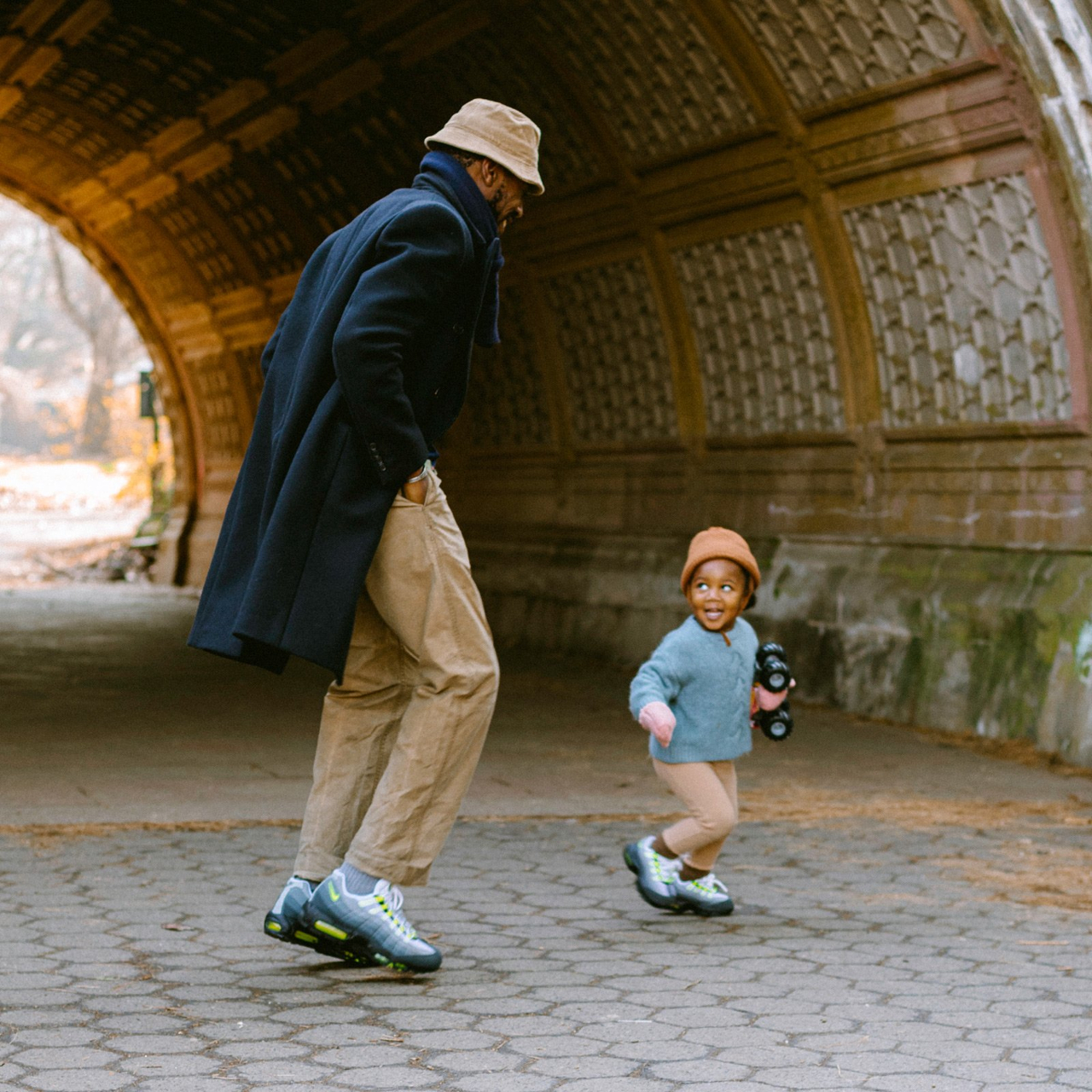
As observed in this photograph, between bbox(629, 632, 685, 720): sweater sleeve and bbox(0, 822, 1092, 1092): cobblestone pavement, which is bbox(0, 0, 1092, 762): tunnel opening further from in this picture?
bbox(629, 632, 685, 720): sweater sleeve

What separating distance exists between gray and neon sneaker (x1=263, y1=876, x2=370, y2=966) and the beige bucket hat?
1.61m

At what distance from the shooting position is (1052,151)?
7.45 m

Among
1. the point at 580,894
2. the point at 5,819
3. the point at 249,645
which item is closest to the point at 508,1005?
the point at 249,645

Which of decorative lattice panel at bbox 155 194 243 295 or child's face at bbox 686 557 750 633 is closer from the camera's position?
child's face at bbox 686 557 750 633

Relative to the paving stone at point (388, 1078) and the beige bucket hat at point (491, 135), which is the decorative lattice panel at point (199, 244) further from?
the paving stone at point (388, 1078)

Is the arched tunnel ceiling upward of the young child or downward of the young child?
upward

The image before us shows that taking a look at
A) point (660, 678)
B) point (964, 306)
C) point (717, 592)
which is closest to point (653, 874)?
point (660, 678)

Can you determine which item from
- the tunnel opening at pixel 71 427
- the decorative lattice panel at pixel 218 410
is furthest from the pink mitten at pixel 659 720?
the tunnel opening at pixel 71 427

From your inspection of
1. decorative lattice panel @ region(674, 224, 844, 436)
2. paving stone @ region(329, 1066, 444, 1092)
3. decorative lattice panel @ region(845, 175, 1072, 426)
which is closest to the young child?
paving stone @ region(329, 1066, 444, 1092)

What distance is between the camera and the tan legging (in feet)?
15.3

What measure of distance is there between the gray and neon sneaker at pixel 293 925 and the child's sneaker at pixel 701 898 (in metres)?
1.09

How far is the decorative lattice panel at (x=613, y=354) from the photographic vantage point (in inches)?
439

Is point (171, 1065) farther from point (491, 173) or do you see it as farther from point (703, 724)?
point (491, 173)

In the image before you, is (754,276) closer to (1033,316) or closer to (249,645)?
(1033,316)
